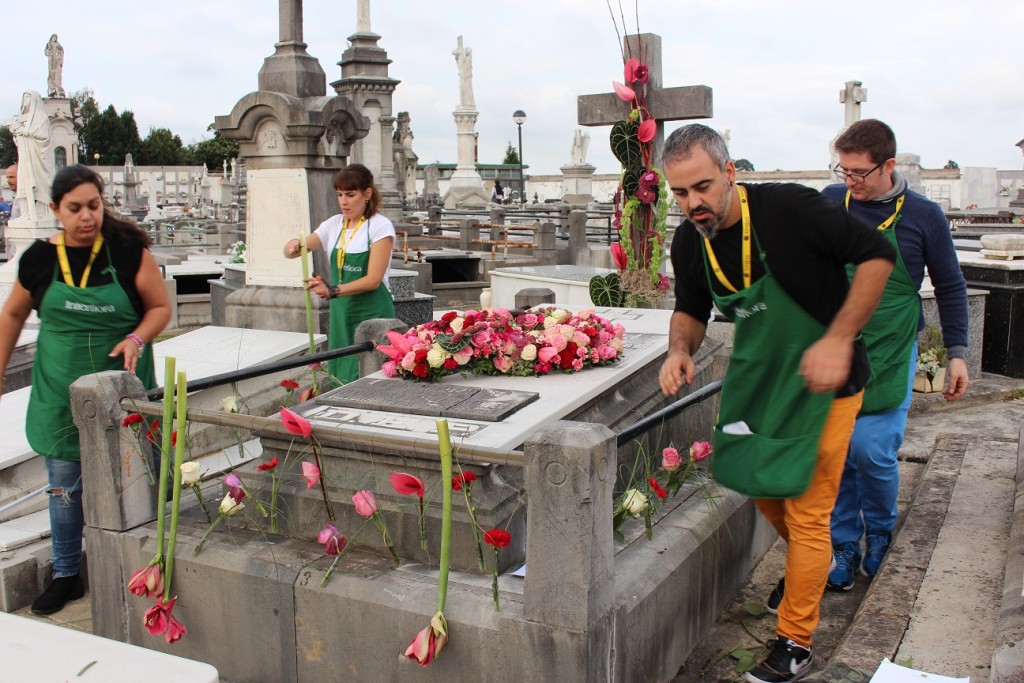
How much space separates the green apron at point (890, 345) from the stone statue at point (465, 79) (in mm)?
43204

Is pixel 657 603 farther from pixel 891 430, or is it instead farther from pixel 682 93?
pixel 682 93

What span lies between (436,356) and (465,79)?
Result: 43.2 m

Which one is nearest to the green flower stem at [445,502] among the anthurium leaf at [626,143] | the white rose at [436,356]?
the white rose at [436,356]

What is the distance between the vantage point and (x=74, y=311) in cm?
415

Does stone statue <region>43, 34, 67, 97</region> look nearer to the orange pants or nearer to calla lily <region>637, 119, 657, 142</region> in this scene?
calla lily <region>637, 119, 657, 142</region>

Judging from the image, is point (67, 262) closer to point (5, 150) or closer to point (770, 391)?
point (770, 391)

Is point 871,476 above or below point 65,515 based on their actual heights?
above

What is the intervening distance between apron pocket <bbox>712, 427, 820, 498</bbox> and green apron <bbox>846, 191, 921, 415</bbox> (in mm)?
931

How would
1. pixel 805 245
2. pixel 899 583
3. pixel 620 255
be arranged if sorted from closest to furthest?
pixel 805 245 → pixel 899 583 → pixel 620 255

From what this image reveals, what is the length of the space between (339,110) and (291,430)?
534 centimetres

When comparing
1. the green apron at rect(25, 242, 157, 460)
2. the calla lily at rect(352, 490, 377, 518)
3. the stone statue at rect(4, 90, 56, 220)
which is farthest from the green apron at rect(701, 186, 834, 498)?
the stone statue at rect(4, 90, 56, 220)

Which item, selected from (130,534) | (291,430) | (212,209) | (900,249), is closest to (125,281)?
(130,534)

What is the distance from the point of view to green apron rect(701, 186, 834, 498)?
9.84 feet

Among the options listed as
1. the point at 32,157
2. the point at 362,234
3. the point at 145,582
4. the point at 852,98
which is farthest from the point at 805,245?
the point at 852,98
